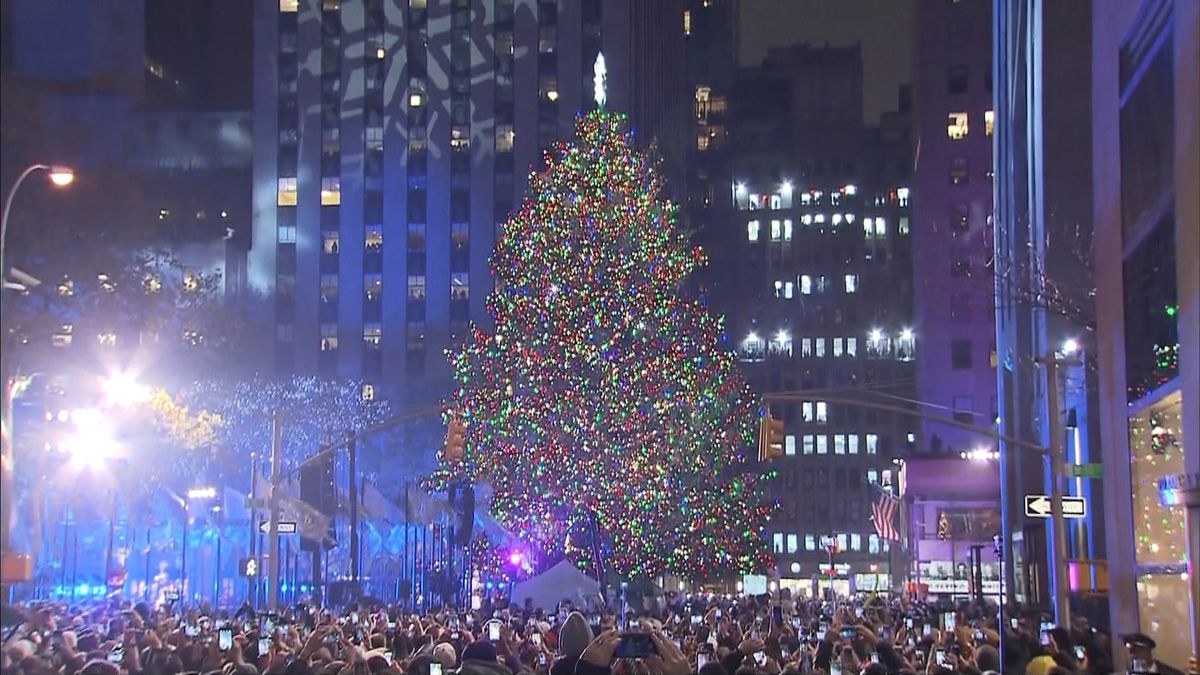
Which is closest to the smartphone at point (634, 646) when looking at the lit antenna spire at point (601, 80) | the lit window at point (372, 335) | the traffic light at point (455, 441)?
the traffic light at point (455, 441)

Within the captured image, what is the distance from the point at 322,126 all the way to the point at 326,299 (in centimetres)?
1157

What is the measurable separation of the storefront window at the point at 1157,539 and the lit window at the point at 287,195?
3216 inches

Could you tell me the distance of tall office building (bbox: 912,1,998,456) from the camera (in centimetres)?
10612

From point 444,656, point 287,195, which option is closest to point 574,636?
point 444,656

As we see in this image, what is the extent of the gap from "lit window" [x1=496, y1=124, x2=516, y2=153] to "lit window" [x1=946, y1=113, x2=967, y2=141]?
106 ft

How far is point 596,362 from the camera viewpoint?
5397cm

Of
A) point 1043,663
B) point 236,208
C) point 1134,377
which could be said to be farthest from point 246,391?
point 1043,663

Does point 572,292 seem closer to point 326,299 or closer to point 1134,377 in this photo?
point 1134,377

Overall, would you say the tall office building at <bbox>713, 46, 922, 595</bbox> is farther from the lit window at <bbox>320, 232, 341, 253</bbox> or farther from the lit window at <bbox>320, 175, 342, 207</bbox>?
the lit window at <bbox>320, 232, 341, 253</bbox>

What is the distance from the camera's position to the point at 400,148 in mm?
101562

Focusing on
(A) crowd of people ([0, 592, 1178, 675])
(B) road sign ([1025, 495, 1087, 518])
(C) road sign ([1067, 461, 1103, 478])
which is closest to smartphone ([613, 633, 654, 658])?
(A) crowd of people ([0, 592, 1178, 675])

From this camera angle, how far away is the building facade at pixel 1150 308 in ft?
70.2

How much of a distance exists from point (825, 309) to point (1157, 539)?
121 m

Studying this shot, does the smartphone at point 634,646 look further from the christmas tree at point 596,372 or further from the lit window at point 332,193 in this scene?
the lit window at point 332,193
